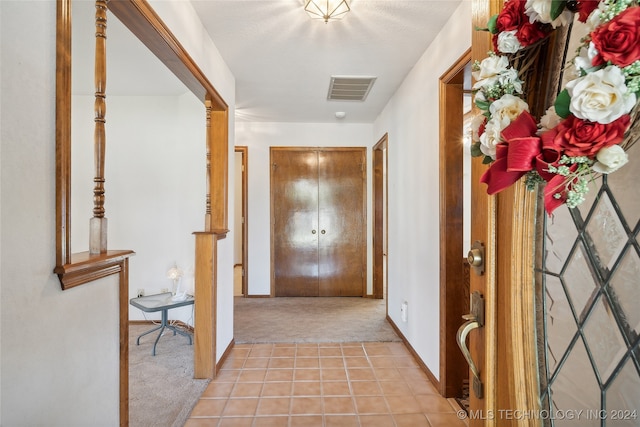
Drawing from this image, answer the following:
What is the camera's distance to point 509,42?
70 cm

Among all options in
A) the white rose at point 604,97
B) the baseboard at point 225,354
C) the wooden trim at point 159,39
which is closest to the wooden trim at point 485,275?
the white rose at point 604,97

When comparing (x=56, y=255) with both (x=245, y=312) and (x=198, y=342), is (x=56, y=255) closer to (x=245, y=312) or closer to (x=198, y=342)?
(x=198, y=342)

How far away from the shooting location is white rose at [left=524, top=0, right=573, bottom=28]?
62 cm

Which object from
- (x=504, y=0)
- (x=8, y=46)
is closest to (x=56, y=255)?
(x=8, y=46)

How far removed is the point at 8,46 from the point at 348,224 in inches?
161

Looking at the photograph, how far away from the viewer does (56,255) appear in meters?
0.93

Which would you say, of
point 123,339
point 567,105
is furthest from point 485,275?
point 123,339

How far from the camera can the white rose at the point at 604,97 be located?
1.56 feet

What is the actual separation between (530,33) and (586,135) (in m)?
0.30

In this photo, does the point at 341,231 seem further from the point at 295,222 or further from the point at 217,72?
the point at 217,72

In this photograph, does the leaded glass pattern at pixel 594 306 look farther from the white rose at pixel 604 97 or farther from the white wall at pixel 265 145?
the white wall at pixel 265 145

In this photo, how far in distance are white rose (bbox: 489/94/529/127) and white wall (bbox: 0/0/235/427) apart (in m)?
Result: 1.11

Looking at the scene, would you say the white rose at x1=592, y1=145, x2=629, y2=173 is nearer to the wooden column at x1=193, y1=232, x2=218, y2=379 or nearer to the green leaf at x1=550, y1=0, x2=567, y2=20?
the green leaf at x1=550, y1=0, x2=567, y2=20

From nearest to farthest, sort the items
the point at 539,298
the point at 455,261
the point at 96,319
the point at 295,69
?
the point at 539,298
the point at 96,319
the point at 455,261
the point at 295,69
